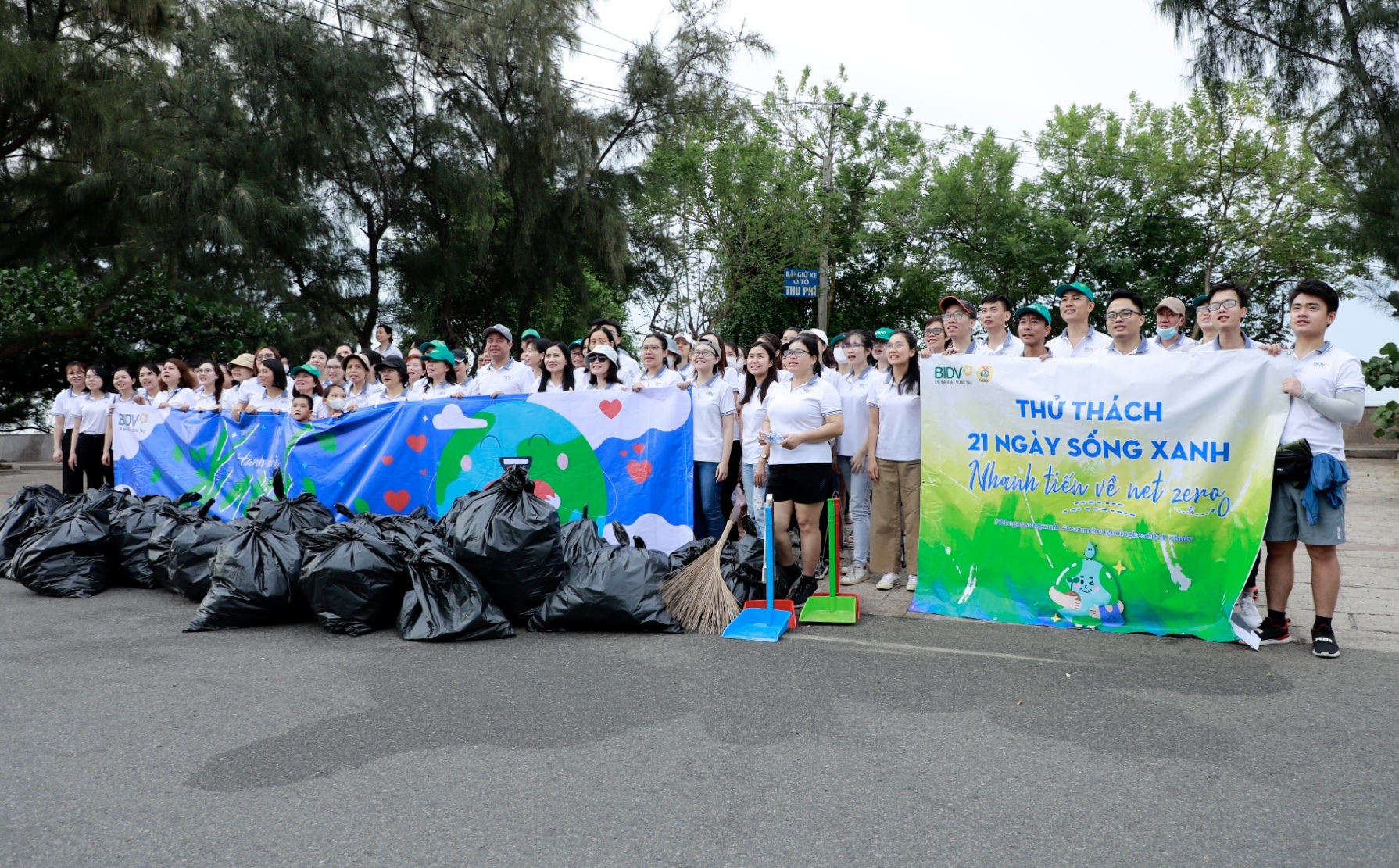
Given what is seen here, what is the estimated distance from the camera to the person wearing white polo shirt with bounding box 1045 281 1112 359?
5.77m

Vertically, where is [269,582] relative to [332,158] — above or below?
below

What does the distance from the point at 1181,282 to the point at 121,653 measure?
24.4m

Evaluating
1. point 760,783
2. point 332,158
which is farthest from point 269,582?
point 332,158

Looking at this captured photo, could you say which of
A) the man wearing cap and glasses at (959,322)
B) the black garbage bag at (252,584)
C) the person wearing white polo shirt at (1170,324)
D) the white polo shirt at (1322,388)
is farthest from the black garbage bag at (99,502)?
the white polo shirt at (1322,388)

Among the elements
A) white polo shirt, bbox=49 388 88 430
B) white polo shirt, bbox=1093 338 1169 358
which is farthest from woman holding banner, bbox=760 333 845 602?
white polo shirt, bbox=49 388 88 430

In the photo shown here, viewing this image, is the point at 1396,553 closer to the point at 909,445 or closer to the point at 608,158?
the point at 909,445

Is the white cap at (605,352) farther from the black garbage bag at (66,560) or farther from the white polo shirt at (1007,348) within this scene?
the black garbage bag at (66,560)

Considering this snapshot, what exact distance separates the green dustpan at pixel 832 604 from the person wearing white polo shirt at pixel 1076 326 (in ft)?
5.20

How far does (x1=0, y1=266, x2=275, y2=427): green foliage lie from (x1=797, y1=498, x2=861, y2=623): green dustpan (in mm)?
12922

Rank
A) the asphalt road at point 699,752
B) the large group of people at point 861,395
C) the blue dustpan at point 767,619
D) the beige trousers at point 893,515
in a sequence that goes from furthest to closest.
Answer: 1. the beige trousers at point 893,515
2. the blue dustpan at point 767,619
3. the large group of people at point 861,395
4. the asphalt road at point 699,752

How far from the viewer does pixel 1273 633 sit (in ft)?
16.3

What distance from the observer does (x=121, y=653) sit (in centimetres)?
505

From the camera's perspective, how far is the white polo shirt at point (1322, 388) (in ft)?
15.4

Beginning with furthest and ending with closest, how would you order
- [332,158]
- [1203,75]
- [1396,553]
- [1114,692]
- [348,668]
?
[332,158] → [1203,75] → [1396,553] → [348,668] → [1114,692]
